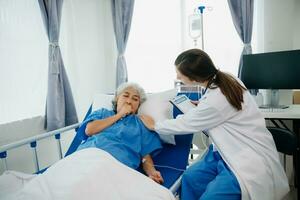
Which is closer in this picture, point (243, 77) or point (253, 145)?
point (253, 145)

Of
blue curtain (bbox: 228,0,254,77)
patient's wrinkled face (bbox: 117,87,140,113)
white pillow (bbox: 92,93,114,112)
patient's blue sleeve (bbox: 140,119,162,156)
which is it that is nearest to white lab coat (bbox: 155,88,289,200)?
patient's blue sleeve (bbox: 140,119,162,156)

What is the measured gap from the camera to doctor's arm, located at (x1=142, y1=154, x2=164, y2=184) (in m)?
1.42

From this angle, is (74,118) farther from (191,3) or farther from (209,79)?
(191,3)

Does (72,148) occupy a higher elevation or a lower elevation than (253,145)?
lower

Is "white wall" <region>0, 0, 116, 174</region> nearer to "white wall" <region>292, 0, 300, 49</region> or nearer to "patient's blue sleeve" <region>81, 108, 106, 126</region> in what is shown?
"patient's blue sleeve" <region>81, 108, 106, 126</region>

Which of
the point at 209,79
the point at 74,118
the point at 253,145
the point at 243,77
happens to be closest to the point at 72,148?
the point at 74,118

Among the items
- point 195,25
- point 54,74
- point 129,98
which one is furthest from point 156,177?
point 195,25

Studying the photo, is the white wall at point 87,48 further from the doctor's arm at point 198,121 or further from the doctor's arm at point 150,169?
the doctor's arm at point 198,121

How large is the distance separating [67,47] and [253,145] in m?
2.04

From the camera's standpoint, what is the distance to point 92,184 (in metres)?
1.02

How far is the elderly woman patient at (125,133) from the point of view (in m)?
1.49

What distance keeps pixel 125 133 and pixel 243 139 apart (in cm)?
70

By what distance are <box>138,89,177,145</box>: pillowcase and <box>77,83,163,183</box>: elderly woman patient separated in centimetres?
6

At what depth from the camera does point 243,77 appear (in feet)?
7.41
